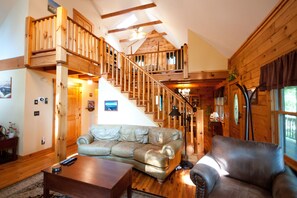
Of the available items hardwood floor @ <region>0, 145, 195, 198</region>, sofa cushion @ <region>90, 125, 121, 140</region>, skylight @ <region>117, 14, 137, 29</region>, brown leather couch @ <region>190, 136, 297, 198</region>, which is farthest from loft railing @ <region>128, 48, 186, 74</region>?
Result: brown leather couch @ <region>190, 136, 297, 198</region>

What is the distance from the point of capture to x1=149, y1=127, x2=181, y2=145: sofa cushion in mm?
3129

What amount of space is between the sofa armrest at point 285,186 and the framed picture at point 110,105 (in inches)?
138

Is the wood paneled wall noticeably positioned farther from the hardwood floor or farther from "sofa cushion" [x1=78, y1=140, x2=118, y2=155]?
"sofa cushion" [x1=78, y1=140, x2=118, y2=155]

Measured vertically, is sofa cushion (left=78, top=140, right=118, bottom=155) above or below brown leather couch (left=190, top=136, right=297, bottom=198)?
below

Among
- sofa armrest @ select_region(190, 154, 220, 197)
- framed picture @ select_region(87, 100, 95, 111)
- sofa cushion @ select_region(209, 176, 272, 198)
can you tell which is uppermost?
framed picture @ select_region(87, 100, 95, 111)

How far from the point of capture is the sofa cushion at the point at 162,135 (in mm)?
3129

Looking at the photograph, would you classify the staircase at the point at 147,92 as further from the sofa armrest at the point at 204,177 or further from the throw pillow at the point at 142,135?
the sofa armrest at the point at 204,177

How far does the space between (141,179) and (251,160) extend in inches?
70.5

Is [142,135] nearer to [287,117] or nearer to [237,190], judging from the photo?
[237,190]

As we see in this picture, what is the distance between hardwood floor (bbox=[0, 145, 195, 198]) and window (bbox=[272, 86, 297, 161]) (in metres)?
1.55

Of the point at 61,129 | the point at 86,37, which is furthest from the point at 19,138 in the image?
the point at 86,37

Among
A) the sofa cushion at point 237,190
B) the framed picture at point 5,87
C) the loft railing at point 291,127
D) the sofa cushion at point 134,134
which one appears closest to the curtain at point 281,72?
the loft railing at point 291,127

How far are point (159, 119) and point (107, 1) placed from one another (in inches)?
193

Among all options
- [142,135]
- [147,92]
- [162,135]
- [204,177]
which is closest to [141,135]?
[142,135]
